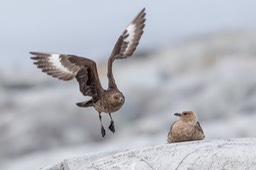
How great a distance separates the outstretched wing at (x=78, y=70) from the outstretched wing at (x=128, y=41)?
138mm

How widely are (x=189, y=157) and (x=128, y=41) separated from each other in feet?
7.68

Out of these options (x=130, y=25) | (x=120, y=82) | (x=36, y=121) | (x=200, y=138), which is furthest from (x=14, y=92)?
(x=200, y=138)

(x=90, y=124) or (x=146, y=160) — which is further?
(x=90, y=124)

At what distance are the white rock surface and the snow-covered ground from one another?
27.1ft

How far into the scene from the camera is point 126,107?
20.8m

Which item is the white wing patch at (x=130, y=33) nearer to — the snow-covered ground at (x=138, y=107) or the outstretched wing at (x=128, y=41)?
the outstretched wing at (x=128, y=41)

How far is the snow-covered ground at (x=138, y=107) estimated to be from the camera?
1742 cm

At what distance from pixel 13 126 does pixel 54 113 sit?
73 cm

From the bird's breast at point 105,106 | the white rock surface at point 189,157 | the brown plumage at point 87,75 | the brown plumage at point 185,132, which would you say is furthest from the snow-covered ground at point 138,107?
the white rock surface at point 189,157

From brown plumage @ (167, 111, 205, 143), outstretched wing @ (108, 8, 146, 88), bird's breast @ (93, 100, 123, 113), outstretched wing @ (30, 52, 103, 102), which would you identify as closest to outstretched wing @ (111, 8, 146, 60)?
outstretched wing @ (108, 8, 146, 88)

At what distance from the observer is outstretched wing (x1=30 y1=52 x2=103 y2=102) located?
860 cm

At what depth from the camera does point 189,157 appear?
283 inches

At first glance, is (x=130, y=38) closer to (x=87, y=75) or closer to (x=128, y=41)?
(x=128, y=41)

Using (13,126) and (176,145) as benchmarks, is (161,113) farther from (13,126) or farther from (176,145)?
(176,145)
